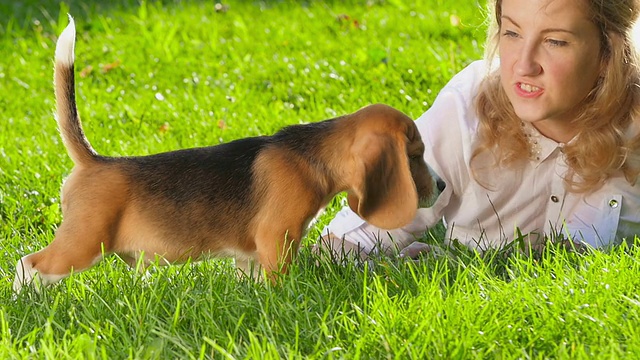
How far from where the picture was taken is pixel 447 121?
491cm

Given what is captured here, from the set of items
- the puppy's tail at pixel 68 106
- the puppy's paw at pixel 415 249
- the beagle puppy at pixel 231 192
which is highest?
the puppy's tail at pixel 68 106

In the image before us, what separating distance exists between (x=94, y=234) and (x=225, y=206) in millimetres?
510

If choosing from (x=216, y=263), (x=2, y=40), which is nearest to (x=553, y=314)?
(x=216, y=263)

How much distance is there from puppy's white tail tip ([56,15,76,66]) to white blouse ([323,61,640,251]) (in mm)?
1563

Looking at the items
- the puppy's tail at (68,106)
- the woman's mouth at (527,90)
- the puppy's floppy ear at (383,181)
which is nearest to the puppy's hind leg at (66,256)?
the puppy's tail at (68,106)

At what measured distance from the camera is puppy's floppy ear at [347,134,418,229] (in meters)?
3.80

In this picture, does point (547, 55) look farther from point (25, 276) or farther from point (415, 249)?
point (25, 276)

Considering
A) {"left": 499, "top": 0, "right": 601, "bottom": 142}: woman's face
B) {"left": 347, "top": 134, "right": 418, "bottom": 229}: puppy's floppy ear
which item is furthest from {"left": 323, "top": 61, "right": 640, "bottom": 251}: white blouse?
{"left": 347, "top": 134, "right": 418, "bottom": 229}: puppy's floppy ear

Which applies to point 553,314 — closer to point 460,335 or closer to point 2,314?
point 460,335

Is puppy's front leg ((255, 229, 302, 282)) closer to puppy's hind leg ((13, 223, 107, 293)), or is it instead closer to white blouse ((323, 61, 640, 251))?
puppy's hind leg ((13, 223, 107, 293))

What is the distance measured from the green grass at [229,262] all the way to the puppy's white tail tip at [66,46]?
2.87ft

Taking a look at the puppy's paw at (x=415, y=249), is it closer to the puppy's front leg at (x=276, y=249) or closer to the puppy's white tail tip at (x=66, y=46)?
the puppy's front leg at (x=276, y=249)

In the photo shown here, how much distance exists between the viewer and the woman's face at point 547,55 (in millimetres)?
4227

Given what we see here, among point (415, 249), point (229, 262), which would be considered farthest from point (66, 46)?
point (415, 249)
